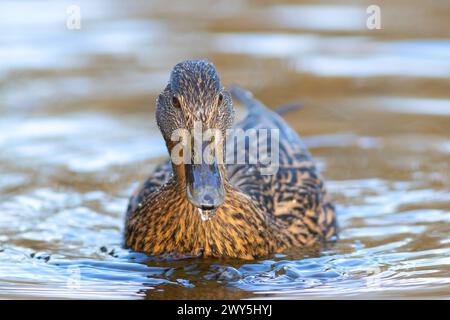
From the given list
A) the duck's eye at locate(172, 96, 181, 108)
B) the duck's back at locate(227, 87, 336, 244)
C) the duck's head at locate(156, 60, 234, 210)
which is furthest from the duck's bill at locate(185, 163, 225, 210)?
the duck's back at locate(227, 87, 336, 244)

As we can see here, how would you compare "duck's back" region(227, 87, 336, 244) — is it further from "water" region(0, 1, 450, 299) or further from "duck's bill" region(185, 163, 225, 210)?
"duck's bill" region(185, 163, 225, 210)

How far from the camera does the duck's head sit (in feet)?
22.5

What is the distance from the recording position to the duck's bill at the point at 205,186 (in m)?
6.80

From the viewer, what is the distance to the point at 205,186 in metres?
6.83

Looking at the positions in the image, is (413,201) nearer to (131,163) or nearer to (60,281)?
(131,163)

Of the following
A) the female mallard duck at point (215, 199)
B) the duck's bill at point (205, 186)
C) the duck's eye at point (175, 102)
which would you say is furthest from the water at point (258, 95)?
the duck's eye at point (175, 102)

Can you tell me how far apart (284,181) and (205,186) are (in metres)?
1.91

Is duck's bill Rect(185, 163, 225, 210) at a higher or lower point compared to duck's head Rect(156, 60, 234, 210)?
lower

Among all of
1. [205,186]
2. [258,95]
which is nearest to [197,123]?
[205,186]

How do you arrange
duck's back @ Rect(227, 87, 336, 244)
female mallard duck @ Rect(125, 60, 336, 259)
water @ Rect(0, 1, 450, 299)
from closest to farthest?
1. female mallard duck @ Rect(125, 60, 336, 259)
2. water @ Rect(0, 1, 450, 299)
3. duck's back @ Rect(227, 87, 336, 244)

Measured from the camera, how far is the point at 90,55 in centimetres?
1345

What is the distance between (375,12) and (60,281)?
8144 mm

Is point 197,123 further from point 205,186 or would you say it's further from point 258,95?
point 258,95

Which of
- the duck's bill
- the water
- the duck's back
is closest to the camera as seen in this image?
the duck's bill
